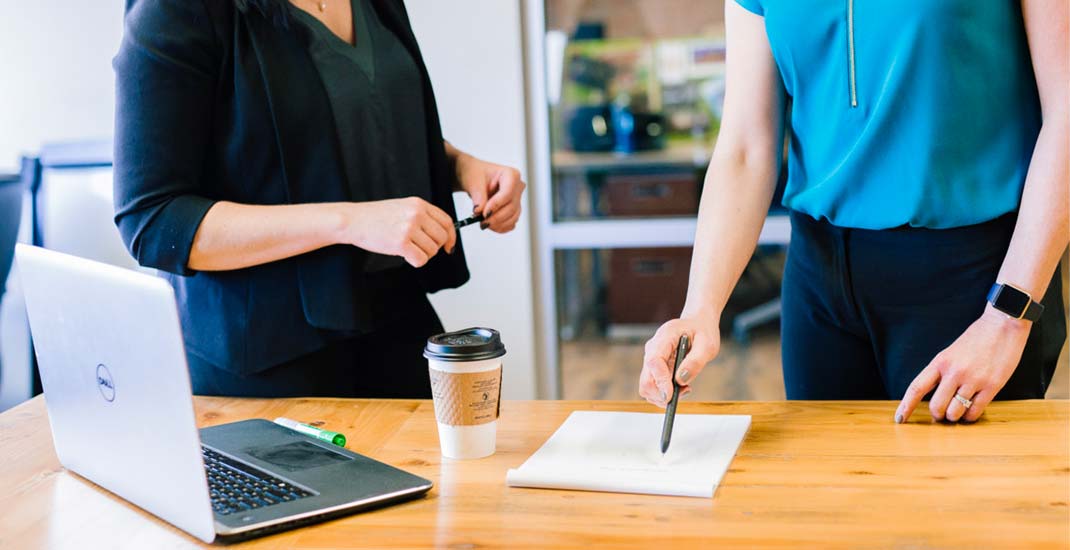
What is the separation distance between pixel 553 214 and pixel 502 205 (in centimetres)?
146

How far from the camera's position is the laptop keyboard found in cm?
107

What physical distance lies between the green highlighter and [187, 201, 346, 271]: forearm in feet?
0.83

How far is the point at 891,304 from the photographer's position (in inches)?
55.6

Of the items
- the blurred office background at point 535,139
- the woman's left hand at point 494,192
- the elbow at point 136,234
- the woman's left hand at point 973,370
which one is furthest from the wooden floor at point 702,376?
the woman's left hand at point 973,370

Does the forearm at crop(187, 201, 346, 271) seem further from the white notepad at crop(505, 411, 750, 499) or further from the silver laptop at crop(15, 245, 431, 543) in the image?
the white notepad at crop(505, 411, 750, 499)

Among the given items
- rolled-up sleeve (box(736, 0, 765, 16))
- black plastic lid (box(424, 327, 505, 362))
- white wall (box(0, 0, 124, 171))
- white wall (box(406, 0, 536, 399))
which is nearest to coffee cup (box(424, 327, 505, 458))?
black plastic lid (box(424, 327, 505, 362))

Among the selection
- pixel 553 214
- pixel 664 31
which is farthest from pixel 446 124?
pixel 664 31

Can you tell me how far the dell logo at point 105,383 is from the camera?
1.08 metres

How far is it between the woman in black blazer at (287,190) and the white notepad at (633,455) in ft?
1.13

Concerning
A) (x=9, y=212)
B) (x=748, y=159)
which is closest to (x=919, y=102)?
(x=748, y=159)

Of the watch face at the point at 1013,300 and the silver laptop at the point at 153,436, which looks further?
the watch face at the point at 1013,300

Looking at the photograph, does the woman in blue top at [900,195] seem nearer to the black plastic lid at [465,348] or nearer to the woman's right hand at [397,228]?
the black plastic lid at [465,348]

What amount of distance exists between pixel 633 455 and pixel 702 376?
247 cm

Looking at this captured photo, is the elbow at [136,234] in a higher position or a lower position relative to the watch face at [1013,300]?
higher
